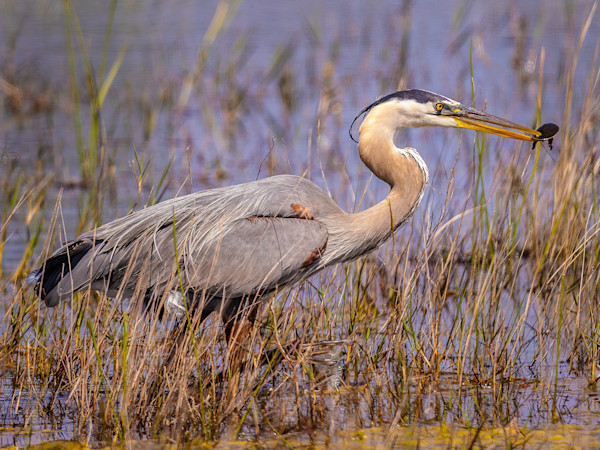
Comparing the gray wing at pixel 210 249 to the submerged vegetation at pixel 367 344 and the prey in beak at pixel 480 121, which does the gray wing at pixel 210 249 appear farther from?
the prey in beak at pixel 480 121

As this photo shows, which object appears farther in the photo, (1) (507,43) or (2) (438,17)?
(2) (438,17)

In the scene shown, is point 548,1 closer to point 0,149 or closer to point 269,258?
point 0,149

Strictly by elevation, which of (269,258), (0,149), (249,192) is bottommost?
(269,258)

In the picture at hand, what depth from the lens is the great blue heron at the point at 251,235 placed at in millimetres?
4434

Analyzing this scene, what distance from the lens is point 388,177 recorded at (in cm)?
474

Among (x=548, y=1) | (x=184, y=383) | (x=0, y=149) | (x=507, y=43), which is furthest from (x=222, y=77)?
(x=184, y=383)

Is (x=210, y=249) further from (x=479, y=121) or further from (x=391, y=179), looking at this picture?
(x=479, y=121)

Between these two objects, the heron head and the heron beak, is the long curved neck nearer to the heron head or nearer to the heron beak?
the heron head

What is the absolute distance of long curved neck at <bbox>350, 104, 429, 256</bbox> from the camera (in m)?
4.68

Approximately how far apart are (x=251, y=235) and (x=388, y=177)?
805 mm

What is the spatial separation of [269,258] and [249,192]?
1.26 feet

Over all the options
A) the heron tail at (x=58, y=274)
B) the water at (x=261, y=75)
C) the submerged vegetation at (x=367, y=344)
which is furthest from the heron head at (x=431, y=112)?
the heron tail at (x=58, y=274)

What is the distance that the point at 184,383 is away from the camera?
12.1ft

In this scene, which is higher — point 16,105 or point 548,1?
point 548,1
